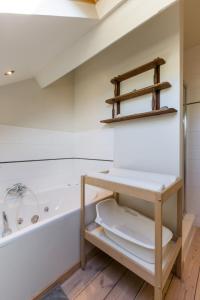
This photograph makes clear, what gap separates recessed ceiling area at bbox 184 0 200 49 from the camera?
1580mm

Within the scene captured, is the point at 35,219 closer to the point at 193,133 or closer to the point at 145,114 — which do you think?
the point at 145,114

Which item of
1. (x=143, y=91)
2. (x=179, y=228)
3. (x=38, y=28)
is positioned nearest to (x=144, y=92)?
(x=143, y=91)

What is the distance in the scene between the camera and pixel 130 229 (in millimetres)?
1408

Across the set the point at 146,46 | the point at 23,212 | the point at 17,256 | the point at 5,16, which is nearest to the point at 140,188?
the point at 17,256

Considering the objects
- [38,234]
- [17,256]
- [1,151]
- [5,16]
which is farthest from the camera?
[1,151]

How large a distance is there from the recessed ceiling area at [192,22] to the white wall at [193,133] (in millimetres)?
104

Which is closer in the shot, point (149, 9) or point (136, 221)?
point (149, 9)

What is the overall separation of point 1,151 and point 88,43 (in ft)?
4.87

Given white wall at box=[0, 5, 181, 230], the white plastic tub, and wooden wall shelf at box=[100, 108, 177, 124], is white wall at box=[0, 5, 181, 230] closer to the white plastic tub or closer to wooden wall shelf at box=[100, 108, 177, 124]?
wooden wall shelf at box=[100, 108, 177, 124]

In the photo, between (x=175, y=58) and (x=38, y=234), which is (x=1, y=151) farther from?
(x=175, y=58)

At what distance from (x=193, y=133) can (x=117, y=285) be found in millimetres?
1880

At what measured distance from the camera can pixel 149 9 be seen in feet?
3.79

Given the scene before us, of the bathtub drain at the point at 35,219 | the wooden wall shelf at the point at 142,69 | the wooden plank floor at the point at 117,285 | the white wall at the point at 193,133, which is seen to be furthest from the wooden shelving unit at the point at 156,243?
the wooden wall shelf at the point at 142,69

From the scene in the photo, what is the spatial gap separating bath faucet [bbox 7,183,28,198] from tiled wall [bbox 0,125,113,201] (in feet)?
0.17
